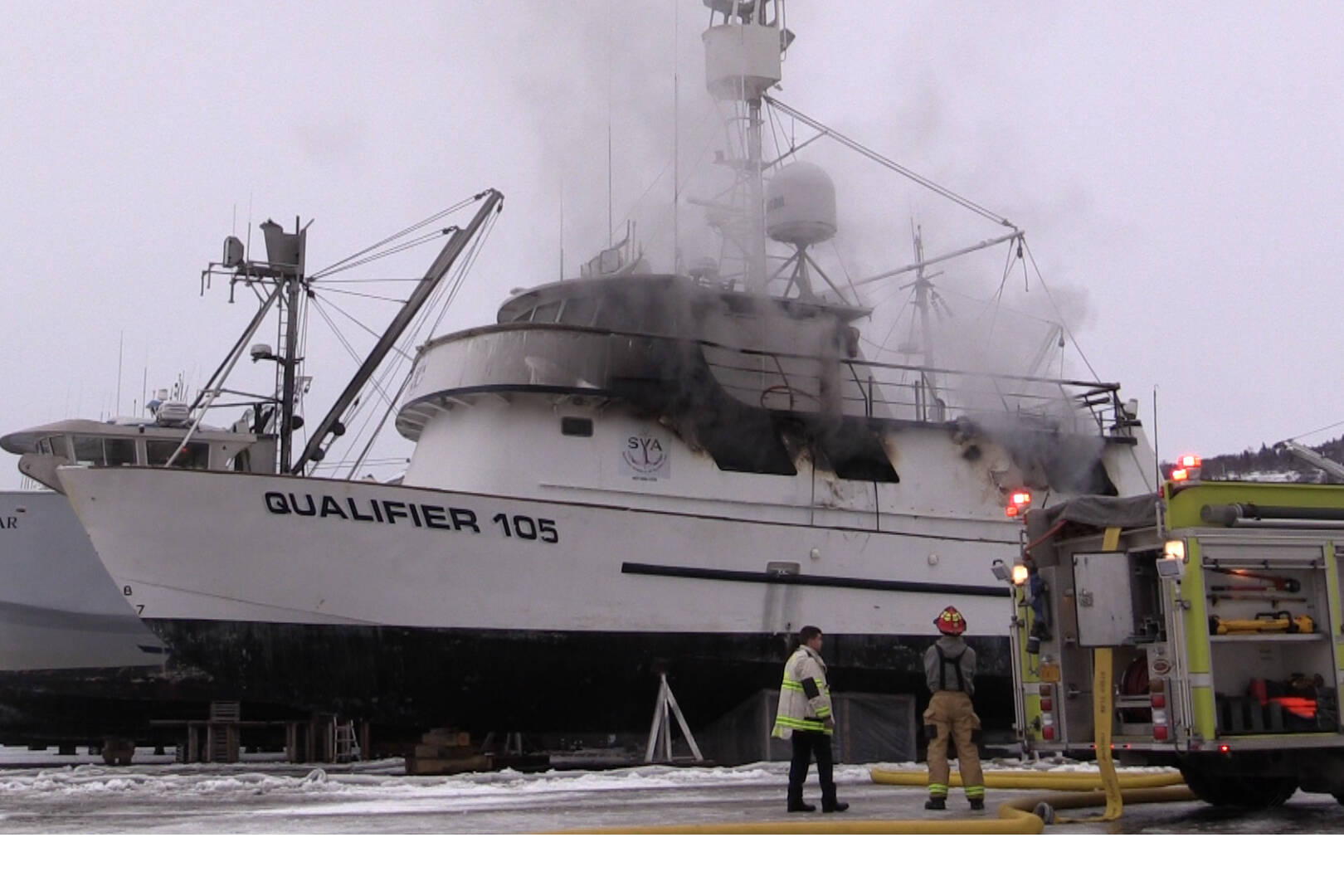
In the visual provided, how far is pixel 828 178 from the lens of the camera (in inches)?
653

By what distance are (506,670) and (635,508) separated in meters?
2.12

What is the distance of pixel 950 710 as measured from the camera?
8336 mm

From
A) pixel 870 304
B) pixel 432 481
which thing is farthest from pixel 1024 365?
pixel 432 481

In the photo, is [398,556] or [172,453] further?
[172,453]

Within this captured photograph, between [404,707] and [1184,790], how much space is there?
7.46 meters

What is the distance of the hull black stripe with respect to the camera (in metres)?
13.5

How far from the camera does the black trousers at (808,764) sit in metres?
8.29

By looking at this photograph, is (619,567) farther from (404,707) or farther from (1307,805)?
(1307,805)

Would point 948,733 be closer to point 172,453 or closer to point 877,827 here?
point 877,827

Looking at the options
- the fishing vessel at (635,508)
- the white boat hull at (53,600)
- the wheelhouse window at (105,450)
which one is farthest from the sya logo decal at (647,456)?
the white boat hull at (53,600)

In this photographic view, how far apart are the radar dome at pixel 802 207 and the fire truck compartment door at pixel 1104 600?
29.6ft

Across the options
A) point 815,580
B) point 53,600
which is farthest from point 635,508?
point 53,600

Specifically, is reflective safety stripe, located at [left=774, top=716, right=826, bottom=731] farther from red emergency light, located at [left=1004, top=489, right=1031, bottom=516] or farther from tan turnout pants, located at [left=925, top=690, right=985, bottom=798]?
red emergency light, located at [left=1004, top=489, right=1031, bottom=516]

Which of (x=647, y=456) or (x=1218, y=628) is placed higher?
(x=647, y=456)
